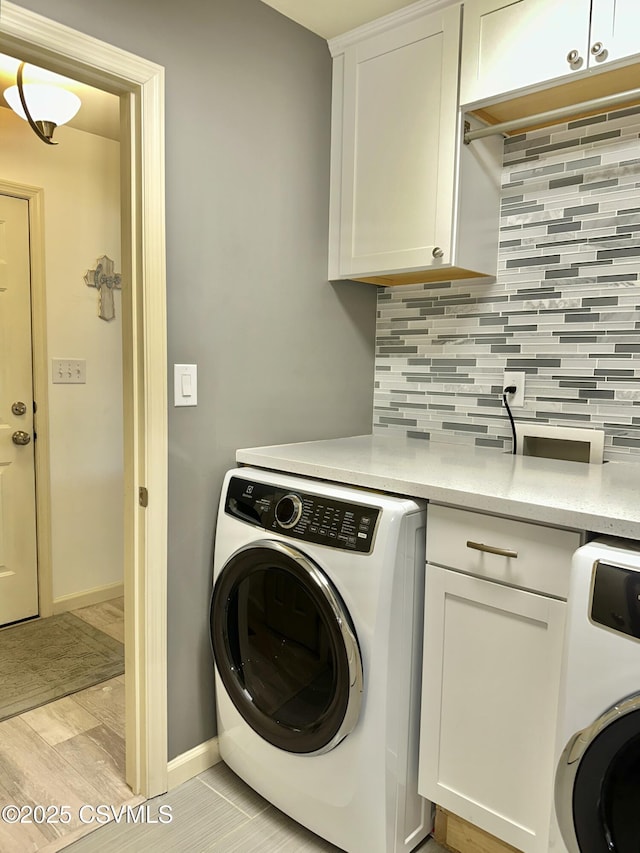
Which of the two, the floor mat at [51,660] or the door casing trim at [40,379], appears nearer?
the floor mat at [51,660]

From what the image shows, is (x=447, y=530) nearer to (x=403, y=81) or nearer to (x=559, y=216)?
(x=559, y=216)

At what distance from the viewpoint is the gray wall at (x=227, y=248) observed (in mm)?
1643

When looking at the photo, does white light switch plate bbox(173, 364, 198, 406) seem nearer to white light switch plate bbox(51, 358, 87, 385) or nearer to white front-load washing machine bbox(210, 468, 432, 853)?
white front-load washing machine bbox(210, 468, 432, 853)

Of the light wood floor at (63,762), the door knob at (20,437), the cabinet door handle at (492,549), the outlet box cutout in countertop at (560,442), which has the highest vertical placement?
the outlet box cutout in countertop at (560,442)

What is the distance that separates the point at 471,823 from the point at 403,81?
208cm

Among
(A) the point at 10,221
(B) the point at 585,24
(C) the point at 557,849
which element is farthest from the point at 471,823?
(A) the point at 10,221

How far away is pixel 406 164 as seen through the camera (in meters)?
1.87

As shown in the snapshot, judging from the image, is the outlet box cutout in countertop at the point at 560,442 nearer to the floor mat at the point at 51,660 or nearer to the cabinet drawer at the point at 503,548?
the cabinet drawer at the point at 503,548

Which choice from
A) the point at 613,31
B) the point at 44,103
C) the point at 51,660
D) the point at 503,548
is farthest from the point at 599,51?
the point at 51,660

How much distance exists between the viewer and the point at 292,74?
193 cm

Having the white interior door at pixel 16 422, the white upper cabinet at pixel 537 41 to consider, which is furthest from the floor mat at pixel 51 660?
the white upper cabinet at pixel 537 41

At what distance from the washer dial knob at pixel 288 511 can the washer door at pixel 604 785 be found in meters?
0.77

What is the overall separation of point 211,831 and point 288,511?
88cm

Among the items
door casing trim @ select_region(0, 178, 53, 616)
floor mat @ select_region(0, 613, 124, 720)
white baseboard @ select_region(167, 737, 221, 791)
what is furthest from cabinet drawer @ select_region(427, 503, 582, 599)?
door casing trim @ select_region(0, 178, 53, 616)
